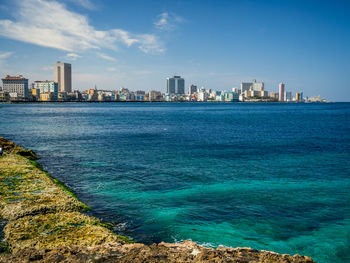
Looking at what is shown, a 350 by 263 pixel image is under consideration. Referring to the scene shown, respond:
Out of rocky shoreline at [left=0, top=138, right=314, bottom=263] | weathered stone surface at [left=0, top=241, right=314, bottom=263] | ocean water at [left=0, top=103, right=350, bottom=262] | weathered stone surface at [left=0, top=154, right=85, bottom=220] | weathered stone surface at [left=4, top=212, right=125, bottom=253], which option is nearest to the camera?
weathered stone surface at [left=0, top=241, right=314, bottom=263]

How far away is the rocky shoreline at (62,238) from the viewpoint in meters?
6.70

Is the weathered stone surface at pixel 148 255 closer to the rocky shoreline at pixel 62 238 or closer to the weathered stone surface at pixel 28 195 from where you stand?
the rocky shoreline at pixel 62 238

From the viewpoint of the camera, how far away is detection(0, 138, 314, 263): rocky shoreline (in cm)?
670

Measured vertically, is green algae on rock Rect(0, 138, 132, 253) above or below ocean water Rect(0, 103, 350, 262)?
above

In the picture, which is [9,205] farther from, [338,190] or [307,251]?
[338,190]

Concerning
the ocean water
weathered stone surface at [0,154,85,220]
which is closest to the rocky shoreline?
Answer: weathered stone surface at [0,154,85,220]

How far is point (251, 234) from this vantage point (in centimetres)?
1105

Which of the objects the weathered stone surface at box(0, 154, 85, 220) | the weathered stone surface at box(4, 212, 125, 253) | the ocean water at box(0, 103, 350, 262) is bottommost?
the ocean water at box(0, 103, 350, 262)

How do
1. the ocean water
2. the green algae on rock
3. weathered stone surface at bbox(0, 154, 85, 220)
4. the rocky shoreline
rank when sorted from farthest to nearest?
1. weathered stone surface at bbox(0, 154, 85, 220)
2. the ocean water
3. the green algae on rock
4. the rocky shoreline

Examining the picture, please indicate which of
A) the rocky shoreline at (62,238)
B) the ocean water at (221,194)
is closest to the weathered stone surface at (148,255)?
the rocky shoreline at (62,238)

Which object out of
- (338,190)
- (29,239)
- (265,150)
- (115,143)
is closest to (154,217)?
(29,239)

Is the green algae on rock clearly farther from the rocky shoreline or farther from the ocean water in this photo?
the ocean water

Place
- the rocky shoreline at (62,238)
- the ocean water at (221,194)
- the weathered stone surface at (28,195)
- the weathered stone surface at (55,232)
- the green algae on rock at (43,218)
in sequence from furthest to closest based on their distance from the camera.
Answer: the weathered stone surface at (28,195)
the ocean water at (221,194)
the green algae on rock at (43,218)
the weathered stone surface at (55,232)
the rocky shoreline at (62,238)

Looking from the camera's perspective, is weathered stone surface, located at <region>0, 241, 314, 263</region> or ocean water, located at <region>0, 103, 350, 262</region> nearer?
weathered stone surface, located at <region>0, 241, 314, 263</region>
